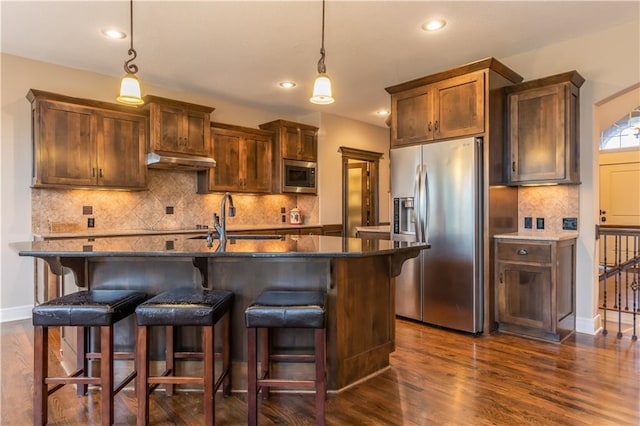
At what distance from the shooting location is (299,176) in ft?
19.7

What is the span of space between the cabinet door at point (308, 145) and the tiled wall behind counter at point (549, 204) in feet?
10.4

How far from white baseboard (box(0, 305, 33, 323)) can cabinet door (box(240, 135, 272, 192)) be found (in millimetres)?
2853

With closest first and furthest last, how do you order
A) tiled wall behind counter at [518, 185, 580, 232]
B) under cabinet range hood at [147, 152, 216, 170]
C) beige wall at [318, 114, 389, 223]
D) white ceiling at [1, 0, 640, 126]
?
white ceiling at [1, 0, 640, 126] < tiled wall behind counter at [518, 185, 580, 232] < under cabinet range hood at [147, 152, 216, 170] < beige wall at [318, 114, 389, 223]

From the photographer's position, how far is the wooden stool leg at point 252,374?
6.38ft

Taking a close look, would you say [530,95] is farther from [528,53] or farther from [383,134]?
[383,134]

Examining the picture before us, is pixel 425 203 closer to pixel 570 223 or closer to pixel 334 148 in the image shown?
pixel 570 223

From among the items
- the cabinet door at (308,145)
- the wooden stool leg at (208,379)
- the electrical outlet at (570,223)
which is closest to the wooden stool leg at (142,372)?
the wooden stool leg at (208,379)

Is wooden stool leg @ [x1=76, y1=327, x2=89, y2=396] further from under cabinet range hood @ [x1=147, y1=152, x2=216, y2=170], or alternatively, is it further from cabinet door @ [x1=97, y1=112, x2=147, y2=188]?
under cabinet range hood @ [x1=147, y1=152, x2=216, y2=170]

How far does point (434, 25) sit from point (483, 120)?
3.02ft

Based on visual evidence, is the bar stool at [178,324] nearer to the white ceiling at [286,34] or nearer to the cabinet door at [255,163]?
the white ceiling at [286,34]

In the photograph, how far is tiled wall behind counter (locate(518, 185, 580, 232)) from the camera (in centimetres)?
360

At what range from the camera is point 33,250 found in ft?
6.63

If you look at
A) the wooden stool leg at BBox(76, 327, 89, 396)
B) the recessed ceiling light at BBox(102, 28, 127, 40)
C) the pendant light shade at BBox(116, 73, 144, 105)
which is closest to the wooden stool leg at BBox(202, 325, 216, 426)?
the wooden stool leg at BBox(76, 327, 89, 396)

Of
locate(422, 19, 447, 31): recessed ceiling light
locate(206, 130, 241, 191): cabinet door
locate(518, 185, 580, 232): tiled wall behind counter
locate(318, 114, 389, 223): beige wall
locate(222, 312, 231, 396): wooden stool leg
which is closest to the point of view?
locate(222, 312, 231, 396): wooden stool leg
